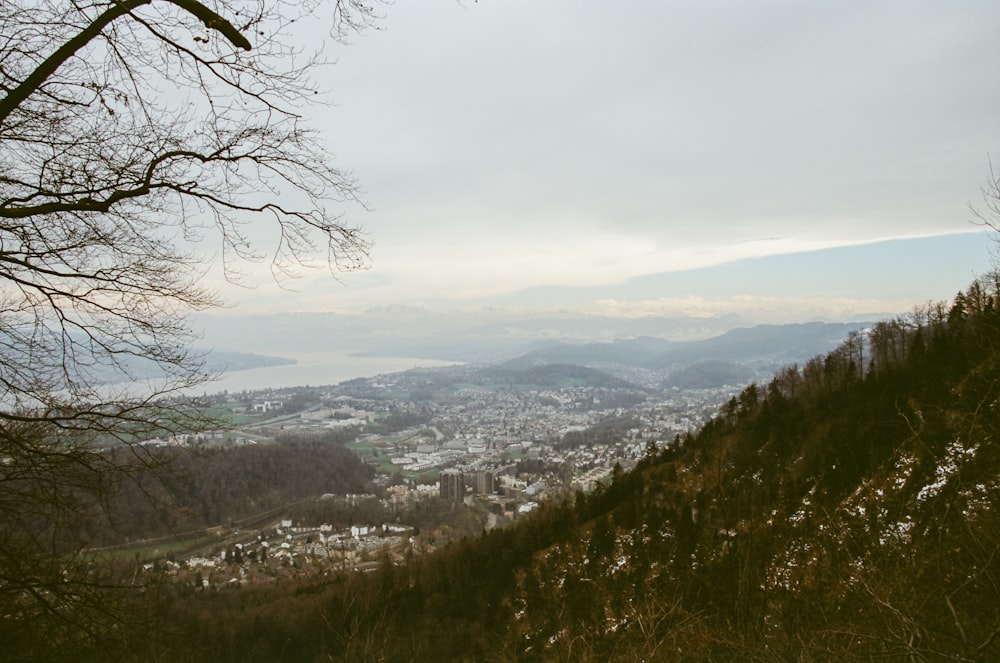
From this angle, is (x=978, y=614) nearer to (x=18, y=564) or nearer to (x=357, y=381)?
(x=18, y=564)

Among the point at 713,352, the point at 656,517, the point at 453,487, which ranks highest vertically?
the point at 656,517

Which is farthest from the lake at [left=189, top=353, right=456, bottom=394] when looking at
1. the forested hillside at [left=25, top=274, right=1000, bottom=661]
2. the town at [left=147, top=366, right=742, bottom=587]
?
the forested hillside at [left=25, top=274, right=1000, bottom=661]

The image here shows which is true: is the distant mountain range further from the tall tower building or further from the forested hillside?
the tall tower building

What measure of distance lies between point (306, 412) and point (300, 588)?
161 ft

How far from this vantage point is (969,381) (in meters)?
17.1

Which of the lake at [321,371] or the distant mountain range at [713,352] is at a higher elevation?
the lake at [321,371]

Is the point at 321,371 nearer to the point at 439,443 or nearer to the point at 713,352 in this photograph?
the point at 439,443

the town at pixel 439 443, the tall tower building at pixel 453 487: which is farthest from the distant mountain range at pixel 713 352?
the tall tower building at pixel 453 487

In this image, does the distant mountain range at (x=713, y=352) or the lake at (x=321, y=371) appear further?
the distant mountain range at (x=713, y=352)

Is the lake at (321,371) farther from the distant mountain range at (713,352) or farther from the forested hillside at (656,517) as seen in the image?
the forested hillside at (656,517)

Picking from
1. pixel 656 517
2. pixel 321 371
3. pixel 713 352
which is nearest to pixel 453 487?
pixel 656 517

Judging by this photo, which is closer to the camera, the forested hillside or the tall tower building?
the forested hillside

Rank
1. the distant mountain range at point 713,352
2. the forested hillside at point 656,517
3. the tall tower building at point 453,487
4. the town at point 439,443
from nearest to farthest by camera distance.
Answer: the forested hillside at point 656,517 → the town at point 439,443 → the tall tower building at point 453,487 → the distant mountain range at point 713,352

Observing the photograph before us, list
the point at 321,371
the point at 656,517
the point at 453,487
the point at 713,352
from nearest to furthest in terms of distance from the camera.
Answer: the point at 656,517
the point at 453,487
the point at 321,371
the point at 713,352
